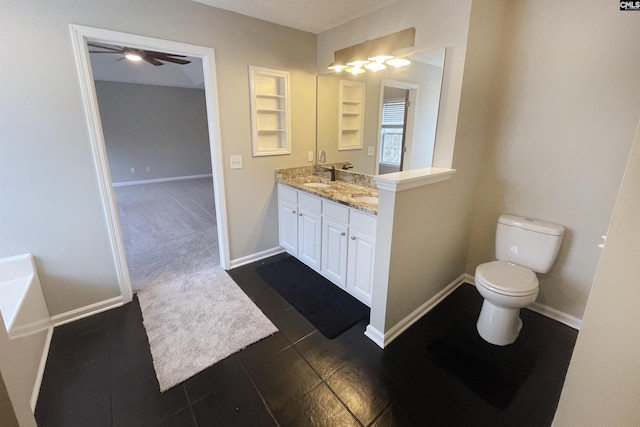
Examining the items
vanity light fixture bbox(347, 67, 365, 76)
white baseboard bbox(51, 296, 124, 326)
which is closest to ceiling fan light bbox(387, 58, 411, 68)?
vanity light fixture bbox(347, 67, 365, 76)

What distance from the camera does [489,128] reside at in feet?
7.49

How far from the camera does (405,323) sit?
2.08m

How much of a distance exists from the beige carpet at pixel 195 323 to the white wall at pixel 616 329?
1.71 m

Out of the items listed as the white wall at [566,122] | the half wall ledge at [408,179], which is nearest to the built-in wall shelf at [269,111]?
the half wall ledge at [408,179]

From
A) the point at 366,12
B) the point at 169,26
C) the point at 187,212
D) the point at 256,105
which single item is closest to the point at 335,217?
the point at 256,105

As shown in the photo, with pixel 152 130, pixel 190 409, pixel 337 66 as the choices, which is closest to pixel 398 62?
pixel 337 66

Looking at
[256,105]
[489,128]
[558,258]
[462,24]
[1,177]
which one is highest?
[462,24]

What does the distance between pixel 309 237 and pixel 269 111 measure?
4.56ft

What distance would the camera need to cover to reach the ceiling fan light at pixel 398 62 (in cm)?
230

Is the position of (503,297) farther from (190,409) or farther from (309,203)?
(190,409)

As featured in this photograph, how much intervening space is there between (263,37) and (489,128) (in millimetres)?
2188

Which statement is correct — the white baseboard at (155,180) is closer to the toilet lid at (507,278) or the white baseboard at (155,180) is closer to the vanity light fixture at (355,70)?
the vanity light fixture at (355,70)

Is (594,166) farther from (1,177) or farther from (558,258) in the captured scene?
(1,177)

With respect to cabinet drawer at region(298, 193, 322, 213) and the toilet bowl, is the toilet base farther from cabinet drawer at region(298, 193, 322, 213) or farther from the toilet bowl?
cabinet drawer at region(298, 193, 322, 213)
